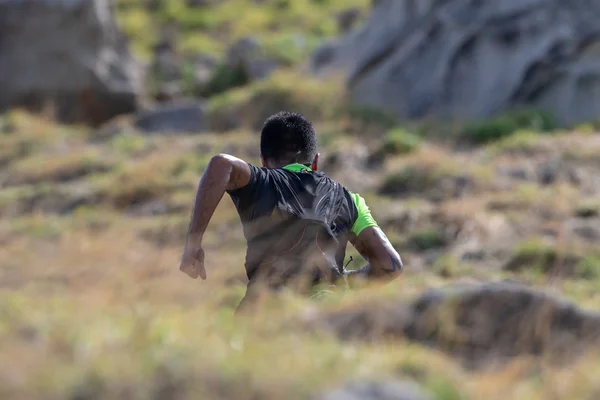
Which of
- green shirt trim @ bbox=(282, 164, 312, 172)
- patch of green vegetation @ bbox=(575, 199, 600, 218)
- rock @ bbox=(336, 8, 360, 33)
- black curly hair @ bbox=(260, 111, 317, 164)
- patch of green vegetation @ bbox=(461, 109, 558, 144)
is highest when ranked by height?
rock @ bbox=(336, 8, 360, 33)

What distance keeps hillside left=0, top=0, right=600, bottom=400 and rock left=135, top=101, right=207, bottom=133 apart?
357mm

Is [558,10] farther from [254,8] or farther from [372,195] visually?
[254,8]

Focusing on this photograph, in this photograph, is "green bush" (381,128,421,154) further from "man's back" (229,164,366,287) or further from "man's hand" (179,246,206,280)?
"man's hand" (179,246,206,280)

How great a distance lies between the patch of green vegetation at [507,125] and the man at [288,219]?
30.6ft

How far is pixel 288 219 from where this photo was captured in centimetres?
402

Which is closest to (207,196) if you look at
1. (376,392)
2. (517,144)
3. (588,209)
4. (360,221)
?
(360,221)

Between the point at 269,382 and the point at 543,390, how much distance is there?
0.74 meters

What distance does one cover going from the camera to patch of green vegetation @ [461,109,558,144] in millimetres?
13477

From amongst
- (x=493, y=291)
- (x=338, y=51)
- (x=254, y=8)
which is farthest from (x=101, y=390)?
(x=254, y=8)

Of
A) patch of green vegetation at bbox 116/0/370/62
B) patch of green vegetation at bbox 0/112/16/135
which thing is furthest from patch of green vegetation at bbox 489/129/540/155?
patch of green vegetation at bbox 116/0/370/62

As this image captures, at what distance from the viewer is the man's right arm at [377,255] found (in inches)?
167

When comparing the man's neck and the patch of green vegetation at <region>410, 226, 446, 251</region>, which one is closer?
the man's neck

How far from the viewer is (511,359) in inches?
116

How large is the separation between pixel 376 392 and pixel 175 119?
14334 millimetres
